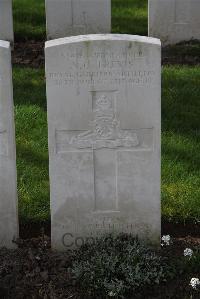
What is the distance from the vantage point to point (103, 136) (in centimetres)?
467

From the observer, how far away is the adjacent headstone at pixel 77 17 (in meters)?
9.80

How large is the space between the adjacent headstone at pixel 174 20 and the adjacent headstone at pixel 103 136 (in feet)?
17.9

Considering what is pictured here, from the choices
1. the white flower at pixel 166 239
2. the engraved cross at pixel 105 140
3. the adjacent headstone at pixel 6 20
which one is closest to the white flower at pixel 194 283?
the white flower at pixel 166 239

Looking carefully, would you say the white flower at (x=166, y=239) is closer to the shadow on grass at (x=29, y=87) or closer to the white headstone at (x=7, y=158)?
the white headstone at (x=7, y=158)

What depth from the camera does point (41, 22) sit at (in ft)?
35.7

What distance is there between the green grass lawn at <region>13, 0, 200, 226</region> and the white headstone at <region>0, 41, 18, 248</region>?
0.47m

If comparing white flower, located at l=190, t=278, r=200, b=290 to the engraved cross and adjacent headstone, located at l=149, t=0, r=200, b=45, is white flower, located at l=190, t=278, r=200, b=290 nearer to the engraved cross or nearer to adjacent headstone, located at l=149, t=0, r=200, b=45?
the engraved cross

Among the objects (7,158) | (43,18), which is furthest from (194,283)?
(43,18)

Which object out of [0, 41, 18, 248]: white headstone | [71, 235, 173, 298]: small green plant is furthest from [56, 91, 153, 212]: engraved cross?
[71, 235, 173, 298]: small green plant

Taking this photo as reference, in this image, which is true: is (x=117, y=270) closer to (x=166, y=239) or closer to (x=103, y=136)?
(x=166, y=239)

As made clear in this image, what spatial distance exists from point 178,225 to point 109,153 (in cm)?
96

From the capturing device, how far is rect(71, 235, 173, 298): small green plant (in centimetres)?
440

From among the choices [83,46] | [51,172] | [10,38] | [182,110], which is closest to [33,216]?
[51,172]

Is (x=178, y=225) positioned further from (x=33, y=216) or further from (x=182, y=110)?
(x=182, y=110)
